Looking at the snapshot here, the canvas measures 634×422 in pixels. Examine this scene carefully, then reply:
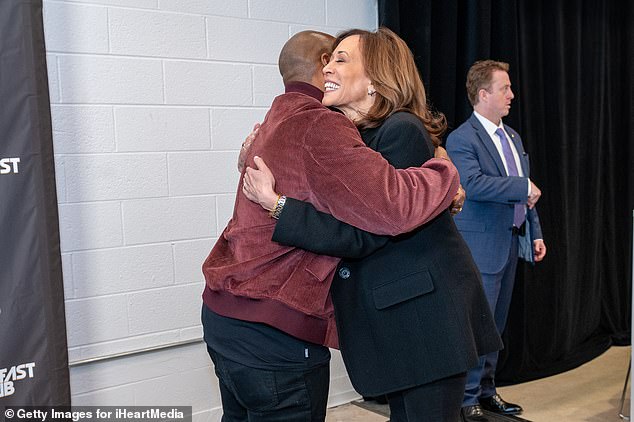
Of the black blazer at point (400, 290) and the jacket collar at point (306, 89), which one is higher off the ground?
the jacket collar at point (306, 89)

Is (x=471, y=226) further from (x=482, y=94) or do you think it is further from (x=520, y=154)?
(x=482, y=94)

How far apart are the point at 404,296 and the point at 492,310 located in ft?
5.94

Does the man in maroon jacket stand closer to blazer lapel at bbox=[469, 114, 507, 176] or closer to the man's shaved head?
the man's shaved head

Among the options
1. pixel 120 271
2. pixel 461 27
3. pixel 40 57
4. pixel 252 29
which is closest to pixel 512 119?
pixel 461 27

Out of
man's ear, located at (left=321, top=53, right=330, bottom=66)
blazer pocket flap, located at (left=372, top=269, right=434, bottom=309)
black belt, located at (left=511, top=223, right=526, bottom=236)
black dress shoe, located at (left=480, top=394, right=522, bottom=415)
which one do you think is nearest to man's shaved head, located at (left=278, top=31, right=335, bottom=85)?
man's ear, located at (left=321, top=53, right=330, bottom=66)

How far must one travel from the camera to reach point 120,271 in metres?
2.83

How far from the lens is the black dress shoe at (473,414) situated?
332 centimetres

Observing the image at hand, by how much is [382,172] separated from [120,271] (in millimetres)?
1531

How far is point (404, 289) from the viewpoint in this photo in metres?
1.66

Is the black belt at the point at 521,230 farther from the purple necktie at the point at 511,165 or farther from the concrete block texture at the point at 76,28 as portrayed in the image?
the concrete block texture at the point at 76,28

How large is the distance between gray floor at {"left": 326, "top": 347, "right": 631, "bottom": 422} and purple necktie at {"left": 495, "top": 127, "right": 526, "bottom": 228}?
875 mm

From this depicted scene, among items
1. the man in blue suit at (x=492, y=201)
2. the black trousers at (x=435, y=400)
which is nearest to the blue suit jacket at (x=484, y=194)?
the man in blue suit at (x=492, y=201)

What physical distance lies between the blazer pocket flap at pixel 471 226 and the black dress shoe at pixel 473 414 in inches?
30.3

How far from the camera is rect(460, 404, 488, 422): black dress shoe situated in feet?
10.9
